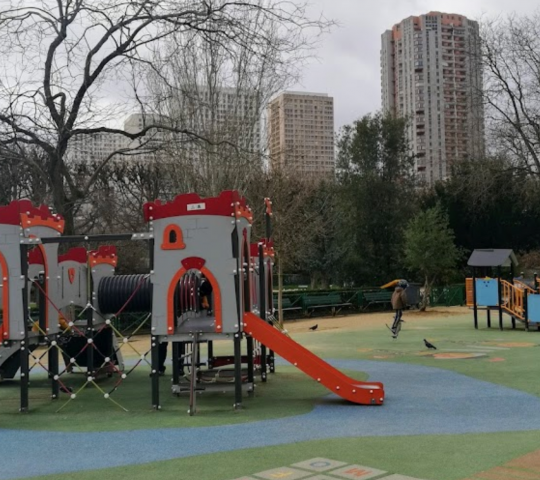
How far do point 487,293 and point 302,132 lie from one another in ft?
39.4

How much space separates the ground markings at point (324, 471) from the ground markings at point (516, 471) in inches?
24.7

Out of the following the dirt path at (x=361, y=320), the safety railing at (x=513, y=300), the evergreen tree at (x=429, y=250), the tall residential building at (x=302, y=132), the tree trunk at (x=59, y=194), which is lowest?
the dirt path at (x=361, y=320)

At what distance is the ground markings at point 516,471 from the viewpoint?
5.27 metres

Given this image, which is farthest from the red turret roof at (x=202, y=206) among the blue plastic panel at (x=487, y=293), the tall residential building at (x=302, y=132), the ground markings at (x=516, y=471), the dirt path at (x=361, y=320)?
the dirt path at (x=361, y=320)

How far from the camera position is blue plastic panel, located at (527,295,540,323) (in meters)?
18.6

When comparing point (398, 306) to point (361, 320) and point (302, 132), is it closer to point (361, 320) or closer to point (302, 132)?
point (361, 320)

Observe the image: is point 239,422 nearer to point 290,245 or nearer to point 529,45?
point 290,245

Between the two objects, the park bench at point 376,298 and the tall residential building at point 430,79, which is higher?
the tall residential building at point 430,79

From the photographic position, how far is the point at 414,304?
3244 centimetres

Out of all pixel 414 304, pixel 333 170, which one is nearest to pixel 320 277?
pixel 333 170

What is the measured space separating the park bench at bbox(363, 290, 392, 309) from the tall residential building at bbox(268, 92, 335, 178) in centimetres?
685

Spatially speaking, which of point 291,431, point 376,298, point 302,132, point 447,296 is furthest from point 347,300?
point 291,431

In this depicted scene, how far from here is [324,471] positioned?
5.54m

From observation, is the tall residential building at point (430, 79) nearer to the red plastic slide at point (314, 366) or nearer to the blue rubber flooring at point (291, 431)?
the blue rubber flooring at point (291, 431)
